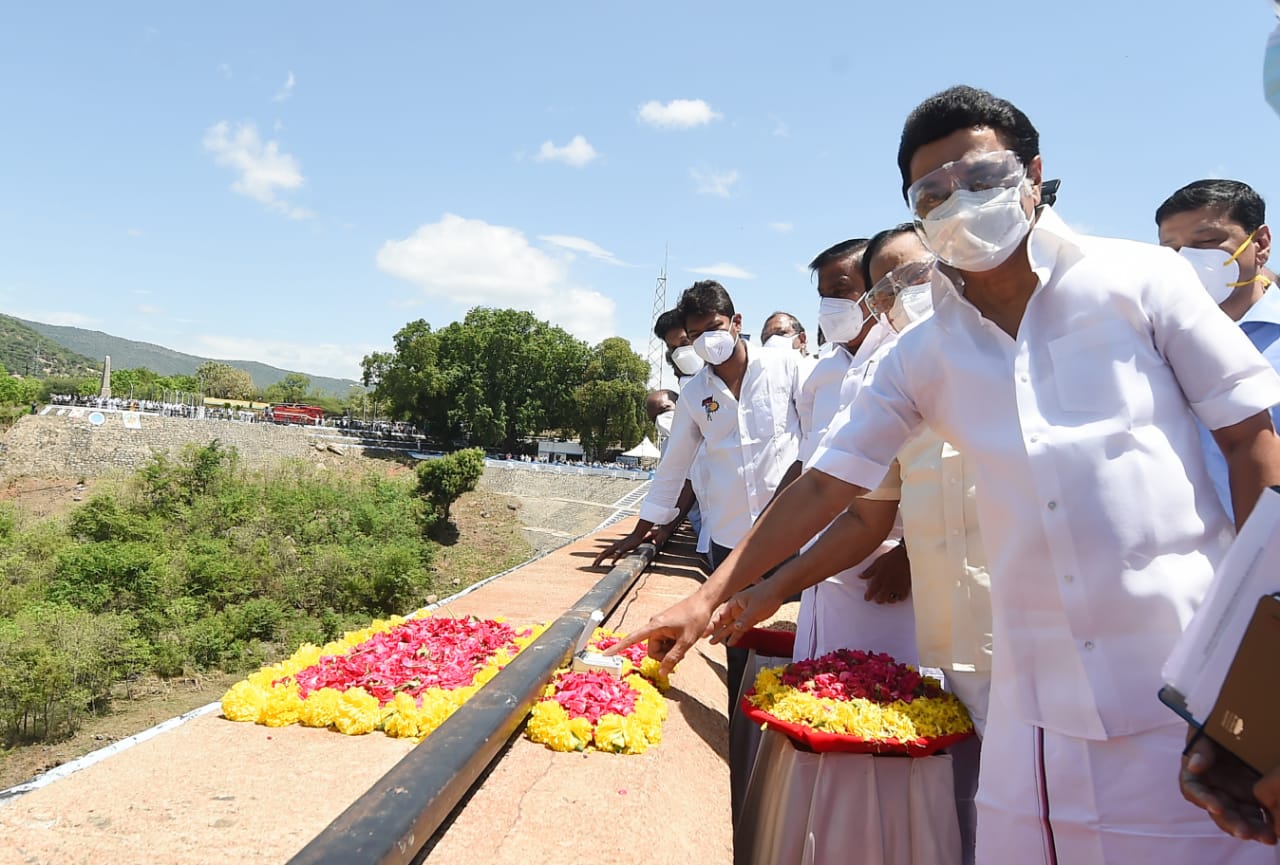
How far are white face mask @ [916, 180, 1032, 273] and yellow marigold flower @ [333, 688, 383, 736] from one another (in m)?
1.87

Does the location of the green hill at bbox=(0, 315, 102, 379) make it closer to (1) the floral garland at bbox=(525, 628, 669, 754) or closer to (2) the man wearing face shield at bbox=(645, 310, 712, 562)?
(2) the man wearing face shield at bbox=(645, 310, 712, 562)

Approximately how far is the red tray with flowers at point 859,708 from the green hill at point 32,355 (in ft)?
568

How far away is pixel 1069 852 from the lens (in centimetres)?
130

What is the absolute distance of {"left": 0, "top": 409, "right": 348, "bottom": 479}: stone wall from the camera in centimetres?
3838

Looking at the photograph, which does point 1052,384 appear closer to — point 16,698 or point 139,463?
point 16,698

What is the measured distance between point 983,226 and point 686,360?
4350 mm

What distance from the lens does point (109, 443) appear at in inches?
1554

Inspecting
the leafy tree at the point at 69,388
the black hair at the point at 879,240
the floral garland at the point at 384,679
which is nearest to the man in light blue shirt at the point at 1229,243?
the black hair at the point at 879,240

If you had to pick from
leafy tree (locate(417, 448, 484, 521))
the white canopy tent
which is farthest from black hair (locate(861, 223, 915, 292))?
the white canopy tent

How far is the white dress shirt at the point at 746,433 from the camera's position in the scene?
3.96 m

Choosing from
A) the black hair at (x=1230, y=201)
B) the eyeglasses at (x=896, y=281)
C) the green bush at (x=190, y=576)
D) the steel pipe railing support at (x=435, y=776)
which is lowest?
the green bush at (x=190, y=576)

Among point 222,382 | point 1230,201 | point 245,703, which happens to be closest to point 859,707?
point 245,703

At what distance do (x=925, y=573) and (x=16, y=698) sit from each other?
19.3 meters

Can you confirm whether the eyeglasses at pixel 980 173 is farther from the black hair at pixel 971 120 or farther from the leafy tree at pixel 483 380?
the leafy tree at pixel 483 380
